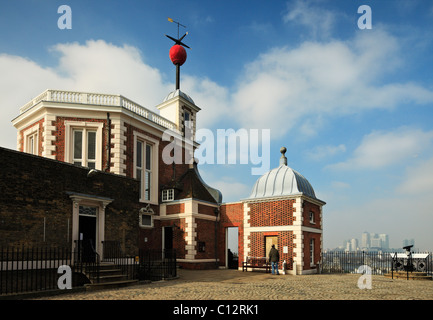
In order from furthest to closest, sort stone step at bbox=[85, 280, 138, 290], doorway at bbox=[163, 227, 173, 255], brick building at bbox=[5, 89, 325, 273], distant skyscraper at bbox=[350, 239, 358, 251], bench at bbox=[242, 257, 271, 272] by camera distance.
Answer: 1. distant skyscraper at bbox=[350, 239, 358, 251]
2. doorway at bbox=[163, 227, 173, 255]
3. bench at bbox=[242, 257, 271, 272]
4. brick building at bbox=[5, 89, 325, 273]
5. stone step at bbox=[85, 280, 138, 290]

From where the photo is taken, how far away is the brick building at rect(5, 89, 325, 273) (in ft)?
53.0

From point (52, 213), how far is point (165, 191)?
12.1 m

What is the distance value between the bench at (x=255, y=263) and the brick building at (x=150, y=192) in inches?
15.9

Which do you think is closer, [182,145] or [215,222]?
[215,222]

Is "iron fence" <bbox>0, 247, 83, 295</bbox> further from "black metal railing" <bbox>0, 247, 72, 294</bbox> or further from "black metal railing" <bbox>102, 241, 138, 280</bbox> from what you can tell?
"black metal railing" <bbox>102, 241, 138, 280</bbox>

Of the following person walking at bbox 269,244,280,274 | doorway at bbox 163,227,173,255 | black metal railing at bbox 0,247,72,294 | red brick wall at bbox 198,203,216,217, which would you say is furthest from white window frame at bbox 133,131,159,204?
black metal railing at bbox 0,247,72,294

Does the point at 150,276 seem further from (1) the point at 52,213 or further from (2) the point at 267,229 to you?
(2) the point at 267,229

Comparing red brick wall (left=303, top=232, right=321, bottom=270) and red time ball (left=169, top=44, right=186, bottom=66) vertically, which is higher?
red time ball (left=169, top=44, right=186, bottom=66)

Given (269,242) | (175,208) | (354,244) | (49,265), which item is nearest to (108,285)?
(49,265)

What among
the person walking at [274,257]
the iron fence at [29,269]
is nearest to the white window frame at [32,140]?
the iron fence at [29,269]

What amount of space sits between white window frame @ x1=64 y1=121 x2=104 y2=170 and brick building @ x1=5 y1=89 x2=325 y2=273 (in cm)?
6

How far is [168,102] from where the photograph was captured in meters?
29.9

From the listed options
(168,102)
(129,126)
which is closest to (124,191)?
(129,126)
